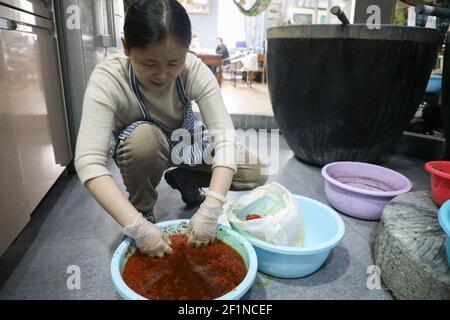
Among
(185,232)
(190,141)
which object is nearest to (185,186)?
(190,141)

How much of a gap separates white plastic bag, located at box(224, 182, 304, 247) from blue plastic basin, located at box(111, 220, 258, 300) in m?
0.06

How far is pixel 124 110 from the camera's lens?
3.05 feet

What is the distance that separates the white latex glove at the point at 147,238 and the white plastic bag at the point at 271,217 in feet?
0.73

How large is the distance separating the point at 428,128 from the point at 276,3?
4994 mm

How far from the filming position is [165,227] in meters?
0.87

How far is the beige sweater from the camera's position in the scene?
2.51ft

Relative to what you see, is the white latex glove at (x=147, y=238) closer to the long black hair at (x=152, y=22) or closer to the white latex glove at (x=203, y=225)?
the white latex glove at (x=203, y=225)

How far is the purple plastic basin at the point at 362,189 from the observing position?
1.19 metres

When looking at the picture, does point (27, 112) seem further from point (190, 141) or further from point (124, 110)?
point (190, 141)

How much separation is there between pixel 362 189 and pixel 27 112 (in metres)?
1.16

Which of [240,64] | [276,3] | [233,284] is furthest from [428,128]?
[276,3]

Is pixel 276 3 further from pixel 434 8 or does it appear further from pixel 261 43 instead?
pixel 434 8

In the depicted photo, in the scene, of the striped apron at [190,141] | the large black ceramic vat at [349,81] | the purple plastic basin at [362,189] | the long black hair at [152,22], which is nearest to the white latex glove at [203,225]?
the striped apron at [190,141]

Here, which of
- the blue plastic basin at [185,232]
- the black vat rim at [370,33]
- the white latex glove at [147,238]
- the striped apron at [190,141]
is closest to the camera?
the blue plastic basin at [185,232]
